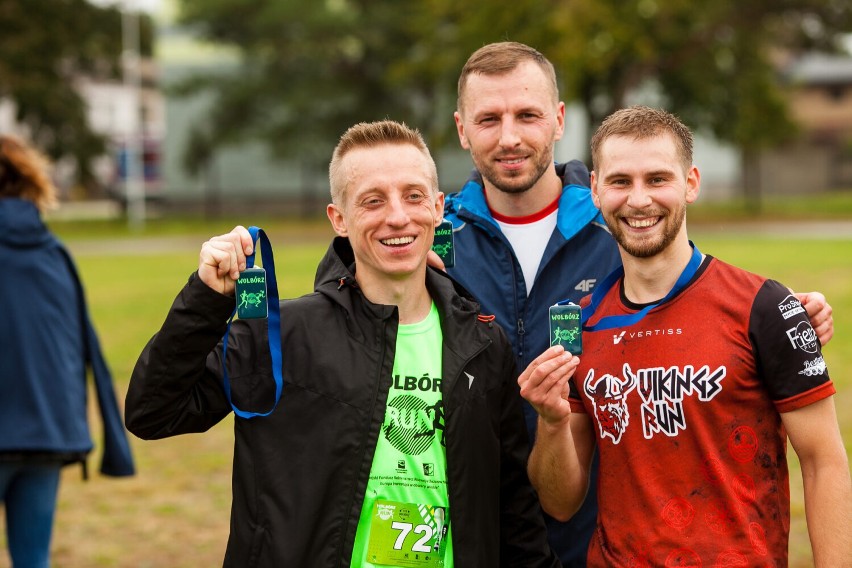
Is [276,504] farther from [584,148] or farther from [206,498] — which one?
[584,148]

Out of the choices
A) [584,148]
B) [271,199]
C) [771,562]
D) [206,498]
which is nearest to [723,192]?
[584,148]

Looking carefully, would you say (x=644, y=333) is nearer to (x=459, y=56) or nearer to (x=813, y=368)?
(x=813, y=368)

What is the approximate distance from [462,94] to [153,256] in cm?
2362

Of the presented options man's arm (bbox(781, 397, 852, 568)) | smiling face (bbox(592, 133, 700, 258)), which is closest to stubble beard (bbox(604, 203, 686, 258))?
smiling face (bbox(592, 133, 700, 258))

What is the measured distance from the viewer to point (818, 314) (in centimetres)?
319

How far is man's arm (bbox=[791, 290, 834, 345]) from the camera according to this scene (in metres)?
3.18

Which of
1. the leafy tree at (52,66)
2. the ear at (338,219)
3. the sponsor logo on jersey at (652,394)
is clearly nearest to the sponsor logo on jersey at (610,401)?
the sponsor logo on jersey at (652,394)

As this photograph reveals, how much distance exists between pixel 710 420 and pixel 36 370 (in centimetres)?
338

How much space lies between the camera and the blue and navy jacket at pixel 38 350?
4973mm

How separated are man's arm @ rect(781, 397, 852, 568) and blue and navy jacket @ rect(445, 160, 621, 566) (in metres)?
0.94

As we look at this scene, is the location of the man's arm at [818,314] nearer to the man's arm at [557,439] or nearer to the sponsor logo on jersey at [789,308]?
the sponsor logo on jersey at [789,308]

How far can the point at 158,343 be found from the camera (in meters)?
2.96

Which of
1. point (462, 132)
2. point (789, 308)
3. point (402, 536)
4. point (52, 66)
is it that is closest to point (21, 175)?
point (462, 132)

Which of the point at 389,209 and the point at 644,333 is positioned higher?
the point at 389,209
